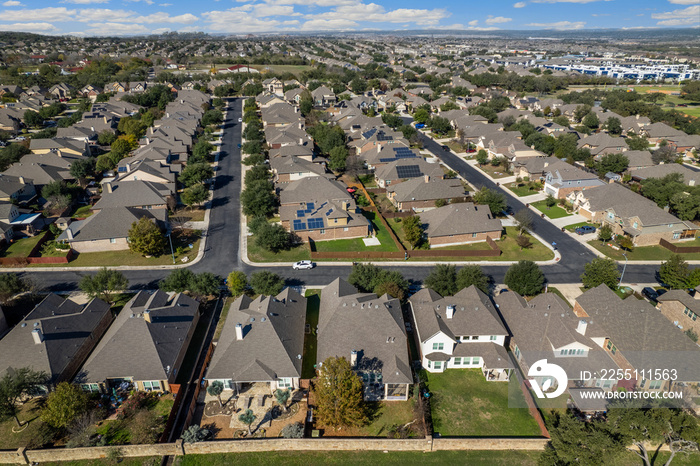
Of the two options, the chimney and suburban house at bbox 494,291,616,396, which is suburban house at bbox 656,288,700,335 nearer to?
suburban house at bbox 494,291,616,396

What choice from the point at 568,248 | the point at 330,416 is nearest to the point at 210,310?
the point at 330,416

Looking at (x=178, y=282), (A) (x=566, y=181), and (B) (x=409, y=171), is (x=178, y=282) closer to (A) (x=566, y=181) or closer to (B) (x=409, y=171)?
(B) (x=409, y=171)

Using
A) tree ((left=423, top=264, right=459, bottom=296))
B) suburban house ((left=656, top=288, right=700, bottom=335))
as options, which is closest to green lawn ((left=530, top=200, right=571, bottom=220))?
suburban house ((left=656, top=288, right=700, bottom=335))

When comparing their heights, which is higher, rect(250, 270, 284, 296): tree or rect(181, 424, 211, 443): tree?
rect(250, 270, 284, 296): tree

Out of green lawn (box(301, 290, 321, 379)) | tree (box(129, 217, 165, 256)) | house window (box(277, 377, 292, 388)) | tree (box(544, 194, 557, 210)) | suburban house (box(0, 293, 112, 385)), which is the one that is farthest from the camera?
tree (box(544, 194, 557, 210))

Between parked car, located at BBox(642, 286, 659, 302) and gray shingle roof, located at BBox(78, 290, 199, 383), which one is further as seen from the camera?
parked car, located at BBox(642, 286, 659, 302)

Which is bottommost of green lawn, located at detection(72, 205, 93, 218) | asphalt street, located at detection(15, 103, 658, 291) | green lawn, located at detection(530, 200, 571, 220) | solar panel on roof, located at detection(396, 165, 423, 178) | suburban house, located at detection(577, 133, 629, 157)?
asphalt street, located at detection(15, 103, 658, 291)

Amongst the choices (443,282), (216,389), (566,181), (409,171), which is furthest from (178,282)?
(566,181)
